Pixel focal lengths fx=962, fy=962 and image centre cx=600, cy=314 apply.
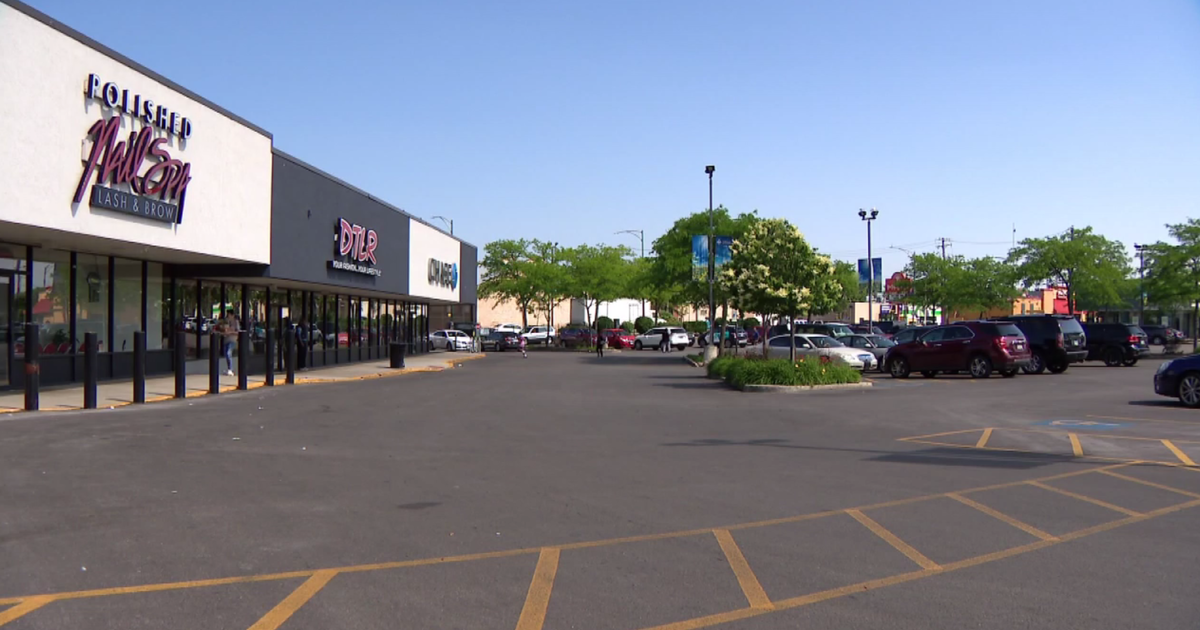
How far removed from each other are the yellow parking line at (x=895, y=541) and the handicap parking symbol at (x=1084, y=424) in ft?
27.3

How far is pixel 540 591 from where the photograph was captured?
19.7 feet

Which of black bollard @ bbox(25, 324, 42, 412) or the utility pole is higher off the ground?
the utility pole

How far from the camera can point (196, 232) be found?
22.2 m

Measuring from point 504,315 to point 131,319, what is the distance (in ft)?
243

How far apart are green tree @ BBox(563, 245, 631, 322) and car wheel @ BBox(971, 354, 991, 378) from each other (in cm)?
4283

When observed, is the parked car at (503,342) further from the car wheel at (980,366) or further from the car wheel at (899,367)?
the car wheel at (980,366)

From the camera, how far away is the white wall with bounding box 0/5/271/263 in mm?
15859

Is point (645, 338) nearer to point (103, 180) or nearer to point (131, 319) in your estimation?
point (131, 319)

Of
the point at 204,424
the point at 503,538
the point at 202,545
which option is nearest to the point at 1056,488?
the point at 503,538

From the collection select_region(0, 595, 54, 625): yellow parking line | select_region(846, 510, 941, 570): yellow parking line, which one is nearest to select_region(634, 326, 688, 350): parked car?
select_region(846, 510, 941, 570): yellow parking line

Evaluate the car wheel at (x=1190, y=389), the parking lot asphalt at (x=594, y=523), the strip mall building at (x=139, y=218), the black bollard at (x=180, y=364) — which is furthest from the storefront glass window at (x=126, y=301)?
the car wheel at (x=1190, y=389)

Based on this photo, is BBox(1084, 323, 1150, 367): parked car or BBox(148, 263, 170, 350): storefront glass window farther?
BBox(1084, 323, 1150, 367): parked car

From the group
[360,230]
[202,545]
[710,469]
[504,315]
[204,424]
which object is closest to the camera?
[202,545]

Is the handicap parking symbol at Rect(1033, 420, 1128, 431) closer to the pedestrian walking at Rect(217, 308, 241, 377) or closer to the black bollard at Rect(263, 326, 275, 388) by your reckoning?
the black bollard at Rect(263, 326, 275, 388)
